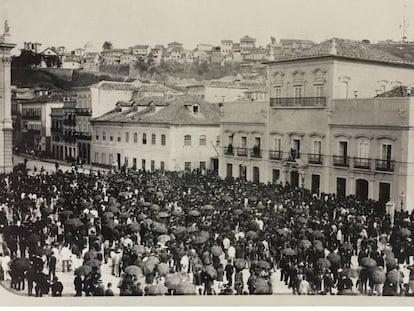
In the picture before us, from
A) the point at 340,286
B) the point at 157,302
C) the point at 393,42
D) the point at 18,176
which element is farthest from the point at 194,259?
the point at 393,42

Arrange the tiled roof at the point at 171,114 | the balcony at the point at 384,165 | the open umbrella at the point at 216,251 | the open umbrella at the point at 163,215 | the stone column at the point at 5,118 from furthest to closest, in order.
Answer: the tiled roof at the point at 171,114 → the balcony at the point at 384,165 → the stone column at the point at 5,118 → the open umbrella at the point at 163,215 → the open umbrella at the point at 216,251

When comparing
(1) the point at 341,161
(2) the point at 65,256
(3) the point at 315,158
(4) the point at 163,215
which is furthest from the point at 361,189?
(2) the point at 65,256

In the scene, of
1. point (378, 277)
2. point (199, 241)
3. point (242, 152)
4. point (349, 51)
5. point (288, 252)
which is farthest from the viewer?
point (242, 152)

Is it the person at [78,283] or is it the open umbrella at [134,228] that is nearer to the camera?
the person at [78,283]

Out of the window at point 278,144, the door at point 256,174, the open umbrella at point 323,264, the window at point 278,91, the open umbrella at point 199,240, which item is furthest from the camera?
the door at point 256,174

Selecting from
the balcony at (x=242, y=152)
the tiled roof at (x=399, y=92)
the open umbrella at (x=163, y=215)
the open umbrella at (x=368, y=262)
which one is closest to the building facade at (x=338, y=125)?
the balcony at (x=242, y=152)

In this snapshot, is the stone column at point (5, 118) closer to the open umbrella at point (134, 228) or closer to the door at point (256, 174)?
the open umbrella at point (134, 228)

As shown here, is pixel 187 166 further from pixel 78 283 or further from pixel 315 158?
pixel 78 283

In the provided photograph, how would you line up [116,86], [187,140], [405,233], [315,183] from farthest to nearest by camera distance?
[187,140] → [116,86] → [315,183] → [405,233]
